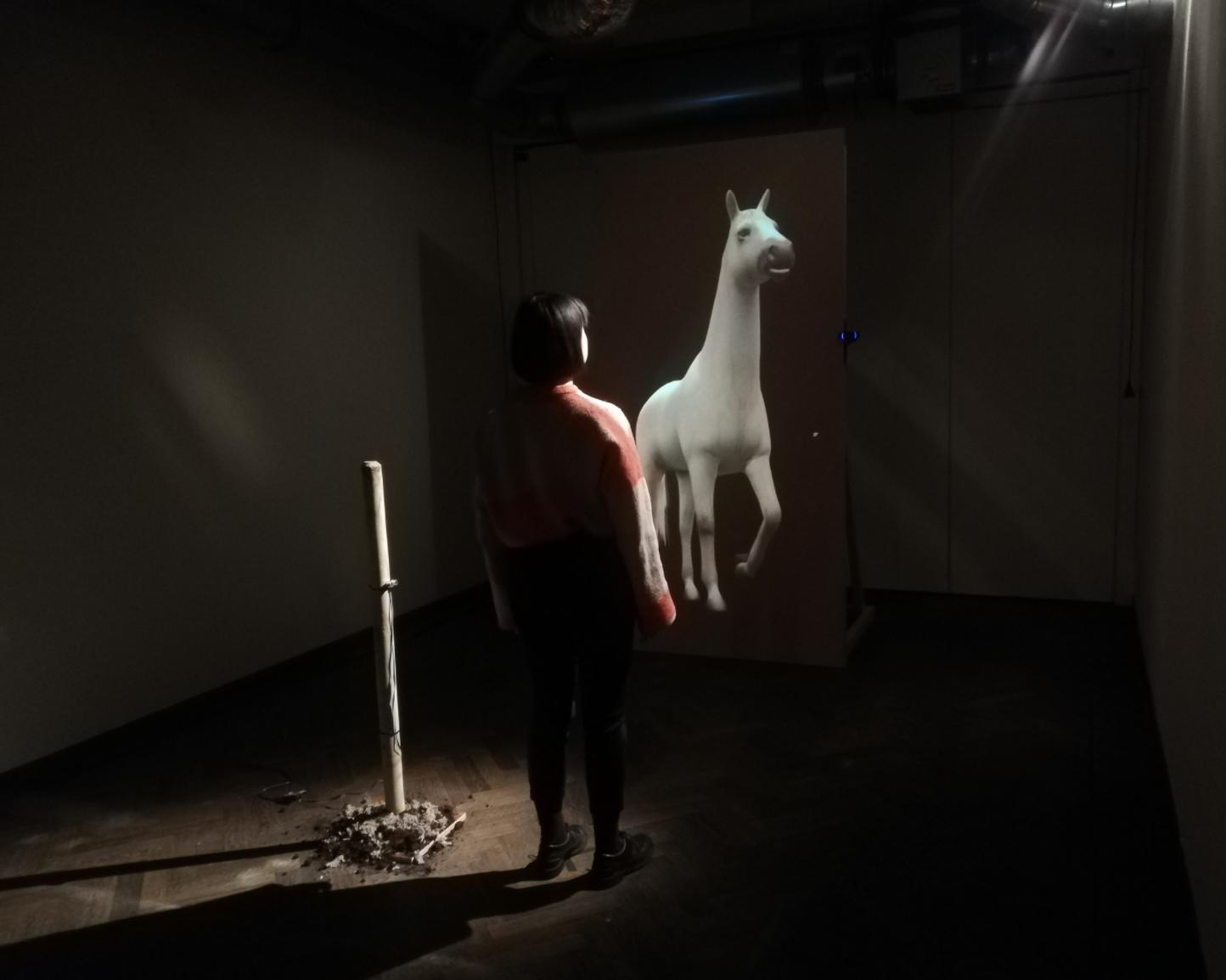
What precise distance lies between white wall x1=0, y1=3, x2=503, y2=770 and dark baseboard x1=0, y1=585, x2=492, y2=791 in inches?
1.8

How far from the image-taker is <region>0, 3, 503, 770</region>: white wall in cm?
339

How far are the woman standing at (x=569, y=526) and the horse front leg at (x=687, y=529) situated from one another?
1774mm

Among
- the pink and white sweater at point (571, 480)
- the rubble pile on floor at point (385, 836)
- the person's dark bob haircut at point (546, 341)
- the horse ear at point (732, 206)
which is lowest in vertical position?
the rubble pile on floor at point (385, 836)

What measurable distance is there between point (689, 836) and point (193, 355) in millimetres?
2671

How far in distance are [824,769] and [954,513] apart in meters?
2.43

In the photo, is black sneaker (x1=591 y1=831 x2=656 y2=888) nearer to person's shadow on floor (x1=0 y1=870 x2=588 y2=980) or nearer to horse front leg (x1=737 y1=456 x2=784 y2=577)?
person's shadow on floor (x1=0 y1=870 x2=588 y2=980)

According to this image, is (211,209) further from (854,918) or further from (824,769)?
(854,918)

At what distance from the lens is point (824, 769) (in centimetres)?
324

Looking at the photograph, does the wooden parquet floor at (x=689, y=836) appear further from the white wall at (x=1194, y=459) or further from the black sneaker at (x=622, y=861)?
the white wall at (x=1194, y=459)

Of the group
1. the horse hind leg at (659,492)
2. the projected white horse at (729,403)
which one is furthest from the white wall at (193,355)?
the projected white horse at (729,403)

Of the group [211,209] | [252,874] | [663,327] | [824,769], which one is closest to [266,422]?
[211,209]

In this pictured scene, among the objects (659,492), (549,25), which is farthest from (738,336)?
(549,25)

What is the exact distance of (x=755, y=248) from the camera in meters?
3.95

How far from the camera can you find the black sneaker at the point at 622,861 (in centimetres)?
260
